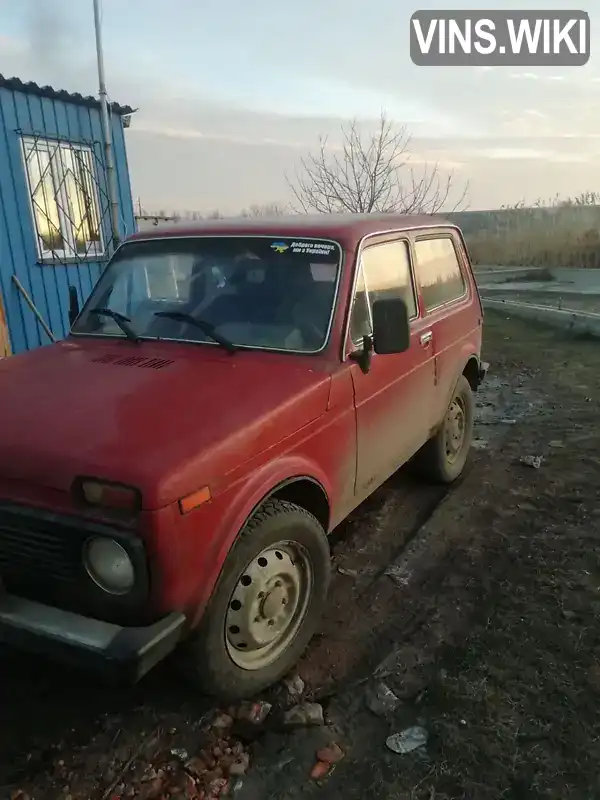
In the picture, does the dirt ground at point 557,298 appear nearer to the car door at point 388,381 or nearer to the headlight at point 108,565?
the car door at point 388,381

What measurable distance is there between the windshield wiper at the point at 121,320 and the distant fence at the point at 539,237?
53.3 feet

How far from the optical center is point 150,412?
2.64m

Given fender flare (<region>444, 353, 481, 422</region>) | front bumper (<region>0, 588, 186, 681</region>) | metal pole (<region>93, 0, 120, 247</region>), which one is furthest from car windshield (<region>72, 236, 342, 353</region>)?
metal pole (<region>93, 0, 120, 247</region>)

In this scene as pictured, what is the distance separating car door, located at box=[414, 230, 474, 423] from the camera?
14.9ft

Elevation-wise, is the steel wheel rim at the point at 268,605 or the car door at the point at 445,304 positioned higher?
the car door at the point at 445,304

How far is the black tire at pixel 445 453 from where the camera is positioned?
498 cm

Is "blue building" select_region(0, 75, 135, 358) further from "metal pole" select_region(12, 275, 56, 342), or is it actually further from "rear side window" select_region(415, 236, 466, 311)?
"rear side window" select_region(415, 236, 466, 311)

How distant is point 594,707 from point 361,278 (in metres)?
2.35

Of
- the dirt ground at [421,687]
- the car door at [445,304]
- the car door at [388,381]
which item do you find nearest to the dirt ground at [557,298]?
the car door at [445,304]

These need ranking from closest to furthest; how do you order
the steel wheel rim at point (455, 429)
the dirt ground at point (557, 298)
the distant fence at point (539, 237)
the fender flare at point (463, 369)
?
the fender flare at point (463, 369) → the steel wheel rim at point (455, 429) → the dirt ground at point (557, 298) → the distant fence at point (539, 237)

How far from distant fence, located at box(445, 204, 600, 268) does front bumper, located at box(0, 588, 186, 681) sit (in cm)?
1784

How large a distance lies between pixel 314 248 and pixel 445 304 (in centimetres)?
166

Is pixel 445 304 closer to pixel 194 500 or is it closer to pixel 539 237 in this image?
pixel 194 500

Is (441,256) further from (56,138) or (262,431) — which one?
(56,138)
